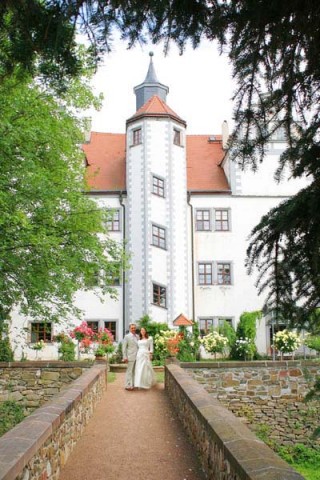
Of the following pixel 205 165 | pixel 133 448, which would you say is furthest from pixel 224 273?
pixel 133 448

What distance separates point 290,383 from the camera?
47.1ft

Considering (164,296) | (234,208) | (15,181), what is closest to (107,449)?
(15,181)

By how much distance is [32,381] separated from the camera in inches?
560

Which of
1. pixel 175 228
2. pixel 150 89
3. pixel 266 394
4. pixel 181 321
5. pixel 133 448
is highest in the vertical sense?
pixel 150 89

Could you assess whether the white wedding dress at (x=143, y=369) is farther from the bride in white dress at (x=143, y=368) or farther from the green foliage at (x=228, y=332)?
the green foliage at (x=228, y=332)

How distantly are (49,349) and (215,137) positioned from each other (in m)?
16.1

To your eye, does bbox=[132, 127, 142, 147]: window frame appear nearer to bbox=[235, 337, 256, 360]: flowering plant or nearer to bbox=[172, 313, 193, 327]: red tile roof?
bbox=[172, 313, 193, 327]: red tile roof

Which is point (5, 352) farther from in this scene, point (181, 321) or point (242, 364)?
point (181, 321)

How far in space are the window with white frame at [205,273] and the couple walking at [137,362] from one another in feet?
43.4

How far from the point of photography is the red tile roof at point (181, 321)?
79.5 feet

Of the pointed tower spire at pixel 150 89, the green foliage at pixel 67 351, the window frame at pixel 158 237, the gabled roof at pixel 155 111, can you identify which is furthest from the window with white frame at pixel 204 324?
the pointed tower spire at pixel 150 89

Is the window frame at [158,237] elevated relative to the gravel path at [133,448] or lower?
elevated

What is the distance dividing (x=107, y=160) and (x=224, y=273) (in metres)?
9.16

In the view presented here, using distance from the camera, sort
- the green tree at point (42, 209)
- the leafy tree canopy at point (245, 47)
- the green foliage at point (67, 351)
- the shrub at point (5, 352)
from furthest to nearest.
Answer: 1. the green foliage at point (67, 351)
2. the shrub at point (5, 352)
3. the green tree at point (42, 209)
4. the leafy tree canopy at point (245, 47)
